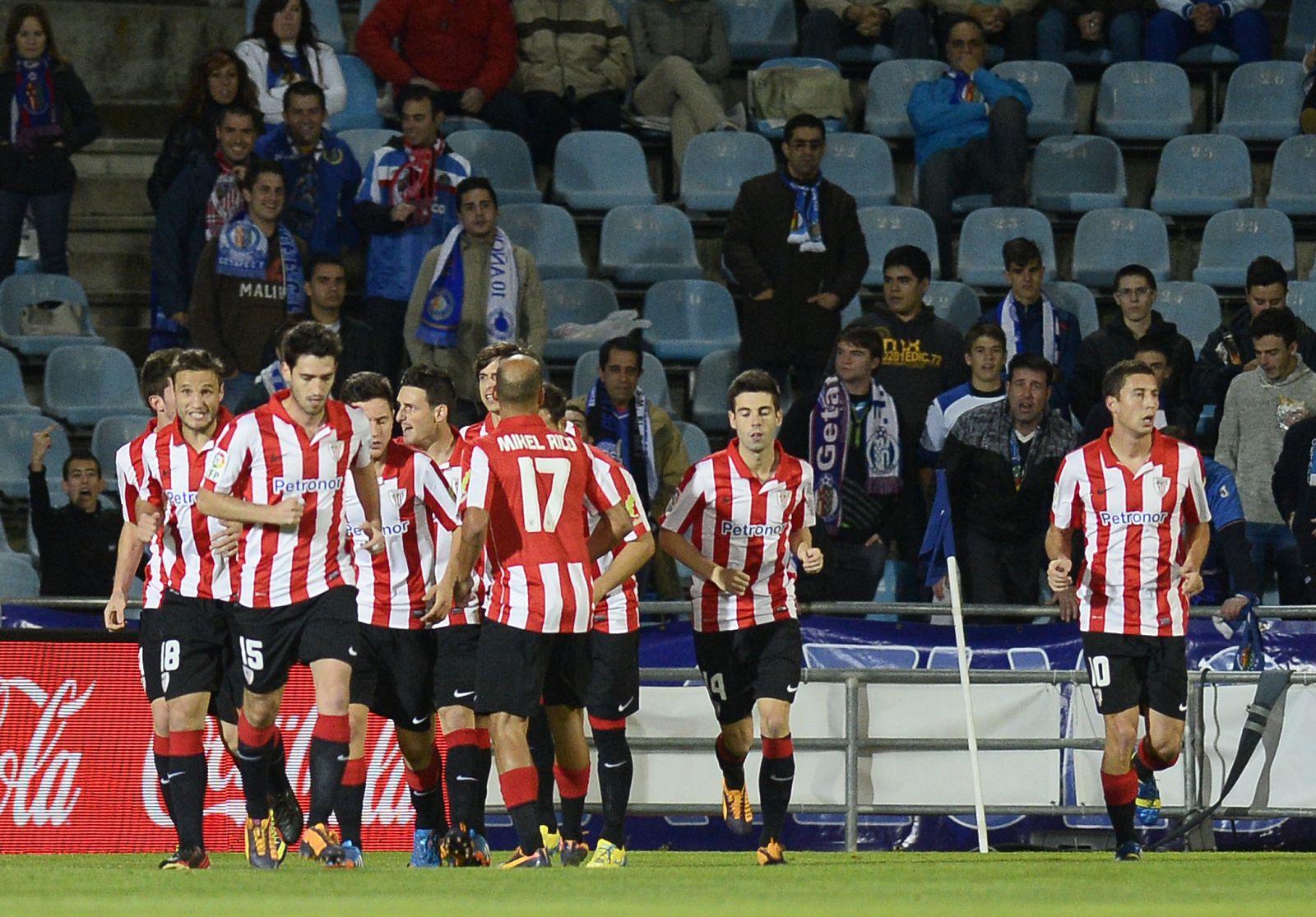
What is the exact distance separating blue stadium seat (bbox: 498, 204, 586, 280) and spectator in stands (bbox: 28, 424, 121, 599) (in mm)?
3803

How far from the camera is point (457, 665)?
30.6 feet

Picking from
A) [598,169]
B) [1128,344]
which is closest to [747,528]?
[1128,344]

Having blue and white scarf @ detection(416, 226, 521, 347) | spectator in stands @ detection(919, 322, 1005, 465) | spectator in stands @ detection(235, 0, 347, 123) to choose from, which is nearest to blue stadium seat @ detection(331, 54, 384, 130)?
spectator in stands @ detection(235, 0, 347, 123)

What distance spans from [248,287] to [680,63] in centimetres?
405

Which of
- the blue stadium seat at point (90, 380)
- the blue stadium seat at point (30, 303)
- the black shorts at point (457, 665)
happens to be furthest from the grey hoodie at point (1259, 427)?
the blue stadium seat at point (30, 303)

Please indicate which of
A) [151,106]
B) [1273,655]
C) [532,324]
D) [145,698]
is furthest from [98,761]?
[151,106]

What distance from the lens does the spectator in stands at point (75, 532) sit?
11.8 m

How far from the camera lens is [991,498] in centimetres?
1159

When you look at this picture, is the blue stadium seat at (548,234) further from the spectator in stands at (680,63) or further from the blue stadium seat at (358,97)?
the blue stadium seat at (358,97)

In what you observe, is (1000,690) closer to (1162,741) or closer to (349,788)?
(1162,741)

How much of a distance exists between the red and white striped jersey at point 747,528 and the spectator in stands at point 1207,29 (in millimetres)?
8177

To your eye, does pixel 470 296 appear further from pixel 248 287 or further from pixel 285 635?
pixel 285 635

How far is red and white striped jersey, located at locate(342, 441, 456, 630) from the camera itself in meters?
9.30

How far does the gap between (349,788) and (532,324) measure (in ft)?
15.1
